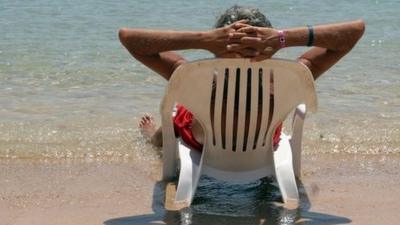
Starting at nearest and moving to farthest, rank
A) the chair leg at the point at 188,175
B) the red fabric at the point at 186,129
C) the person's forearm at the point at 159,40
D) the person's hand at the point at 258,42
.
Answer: the person's hand at the point at 258,42 → the person's forearm at the point at 159,40 → the chair leg at the point at 188,175 → the red fabric at the point at 186,129

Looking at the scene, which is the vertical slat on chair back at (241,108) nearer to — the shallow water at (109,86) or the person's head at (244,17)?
the person's head at (244,17)

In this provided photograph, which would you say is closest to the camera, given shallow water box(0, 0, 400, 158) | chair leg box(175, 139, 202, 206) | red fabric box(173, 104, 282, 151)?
chair leg box(175, 139, 202, 206)

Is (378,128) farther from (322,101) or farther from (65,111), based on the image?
(65,111)

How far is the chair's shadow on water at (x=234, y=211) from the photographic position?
3.63 metres

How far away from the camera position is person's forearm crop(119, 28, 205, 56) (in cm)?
360

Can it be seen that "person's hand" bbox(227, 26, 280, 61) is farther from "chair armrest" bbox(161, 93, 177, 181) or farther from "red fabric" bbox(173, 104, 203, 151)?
"red fabric" bbox(173, 104, 203, 151)

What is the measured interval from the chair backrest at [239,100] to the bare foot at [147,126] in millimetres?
1175

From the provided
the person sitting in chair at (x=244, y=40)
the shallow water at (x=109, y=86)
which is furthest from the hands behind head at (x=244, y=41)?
the shallow water at (x=109, y=86)

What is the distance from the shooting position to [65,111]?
591 cm

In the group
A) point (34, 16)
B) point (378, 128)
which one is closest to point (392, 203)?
point (378, 128)

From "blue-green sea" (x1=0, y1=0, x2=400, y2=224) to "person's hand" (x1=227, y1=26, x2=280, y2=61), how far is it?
0.81 m

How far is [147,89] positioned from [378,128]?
2.17 m

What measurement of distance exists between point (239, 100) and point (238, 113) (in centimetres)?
7

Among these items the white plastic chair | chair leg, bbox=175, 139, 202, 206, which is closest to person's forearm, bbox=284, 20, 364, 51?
the white plastic chair
